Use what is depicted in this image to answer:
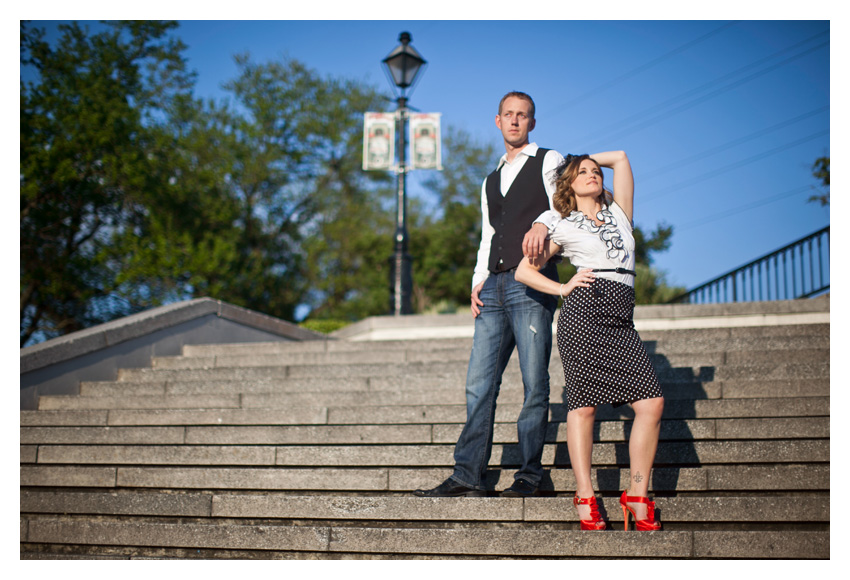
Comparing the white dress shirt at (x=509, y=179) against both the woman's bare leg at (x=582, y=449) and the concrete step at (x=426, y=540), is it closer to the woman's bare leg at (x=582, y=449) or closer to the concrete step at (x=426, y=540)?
the woman's bare leg at (x=582, y=449)

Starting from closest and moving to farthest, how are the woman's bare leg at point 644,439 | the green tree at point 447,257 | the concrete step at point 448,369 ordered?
the woman's bare leg at point 644,439 < the concrete step at point 448,369 < the green tree at point 447,257

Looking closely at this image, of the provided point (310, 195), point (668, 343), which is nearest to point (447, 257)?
point (310, 195)

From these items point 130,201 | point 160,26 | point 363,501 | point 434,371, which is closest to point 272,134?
point 160,26

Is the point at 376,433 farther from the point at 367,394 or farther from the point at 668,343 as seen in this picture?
the point at 668,343

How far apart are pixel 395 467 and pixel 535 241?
178 centimetres

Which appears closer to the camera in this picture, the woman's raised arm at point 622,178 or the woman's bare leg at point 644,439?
the woman's bare leg at point 644,439

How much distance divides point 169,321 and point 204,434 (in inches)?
118

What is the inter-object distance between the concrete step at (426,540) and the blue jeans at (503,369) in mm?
338

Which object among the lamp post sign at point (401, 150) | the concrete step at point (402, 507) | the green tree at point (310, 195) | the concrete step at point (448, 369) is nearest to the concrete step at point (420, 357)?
the concrete step at point (448, 369)

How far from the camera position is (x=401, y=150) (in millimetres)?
10594

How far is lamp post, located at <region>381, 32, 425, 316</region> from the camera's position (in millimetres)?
10141

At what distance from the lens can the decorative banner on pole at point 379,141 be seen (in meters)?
10.7

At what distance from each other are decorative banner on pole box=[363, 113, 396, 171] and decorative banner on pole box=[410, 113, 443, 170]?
327mm

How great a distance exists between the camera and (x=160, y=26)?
17359 millimetres
